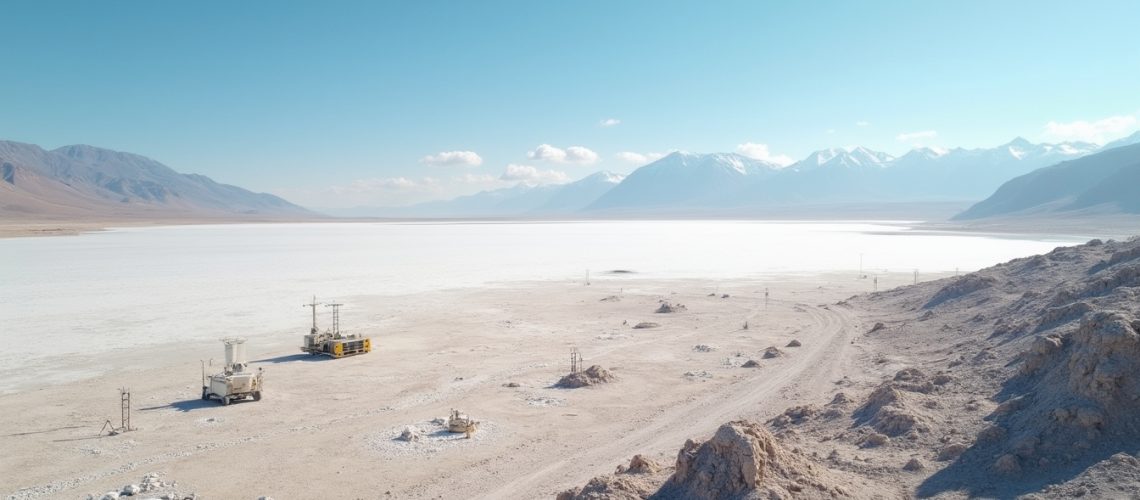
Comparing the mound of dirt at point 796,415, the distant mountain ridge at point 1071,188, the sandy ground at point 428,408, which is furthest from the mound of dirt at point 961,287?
the distant mountain ridge at point 1071,188

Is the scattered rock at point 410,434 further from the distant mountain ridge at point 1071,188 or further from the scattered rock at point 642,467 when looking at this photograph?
the distant mountain ridge at point 1071,188

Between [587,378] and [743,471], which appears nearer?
[743,471]

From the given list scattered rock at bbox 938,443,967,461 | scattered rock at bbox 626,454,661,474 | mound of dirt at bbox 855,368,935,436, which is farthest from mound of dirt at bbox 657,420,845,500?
mound of dirt at bbox 855,368,935,436

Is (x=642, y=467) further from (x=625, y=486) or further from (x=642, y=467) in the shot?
(x=625, y=486)

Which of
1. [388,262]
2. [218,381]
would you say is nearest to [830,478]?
[218,381]

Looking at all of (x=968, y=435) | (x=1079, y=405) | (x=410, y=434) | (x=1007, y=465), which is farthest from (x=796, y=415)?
(x=410, y=434)

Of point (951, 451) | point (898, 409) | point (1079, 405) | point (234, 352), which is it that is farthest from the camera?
point (234, 352)
